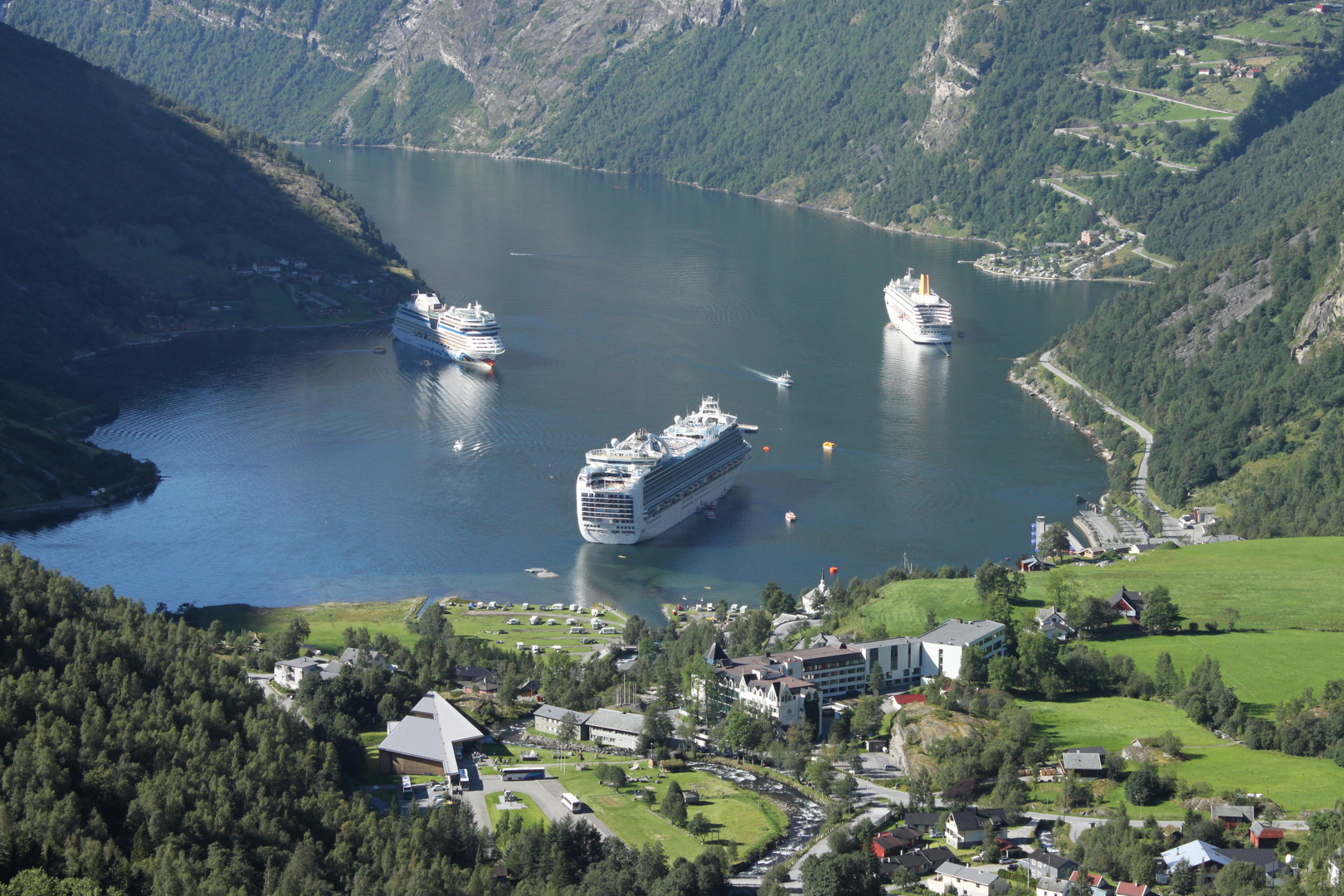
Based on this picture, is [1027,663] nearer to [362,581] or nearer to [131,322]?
[362,581]

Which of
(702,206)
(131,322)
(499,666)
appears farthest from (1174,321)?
(702,206)

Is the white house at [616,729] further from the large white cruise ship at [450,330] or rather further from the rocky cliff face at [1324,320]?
the large white cruise ship at [450,330]

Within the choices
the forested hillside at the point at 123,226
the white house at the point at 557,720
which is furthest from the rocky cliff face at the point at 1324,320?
the forested hillside at the point at 123,226

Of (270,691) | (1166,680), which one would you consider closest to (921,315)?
(1166,680)

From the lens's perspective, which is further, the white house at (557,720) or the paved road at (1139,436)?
the paved road at (1139,436)

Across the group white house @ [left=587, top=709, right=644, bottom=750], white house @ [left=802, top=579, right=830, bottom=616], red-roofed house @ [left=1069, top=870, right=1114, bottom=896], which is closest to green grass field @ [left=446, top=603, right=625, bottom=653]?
white house @ [left=802, top=579, right=830, bottom=616]
